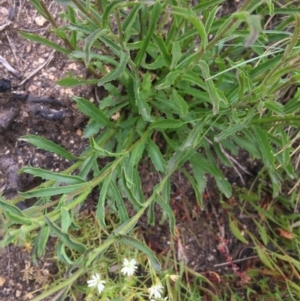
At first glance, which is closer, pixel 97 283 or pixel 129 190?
pixel 129 190

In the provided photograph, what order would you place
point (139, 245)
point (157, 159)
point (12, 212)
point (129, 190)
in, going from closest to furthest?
point (12, 212)
point (139, 245)
point (129, 190)
point (157, 159)

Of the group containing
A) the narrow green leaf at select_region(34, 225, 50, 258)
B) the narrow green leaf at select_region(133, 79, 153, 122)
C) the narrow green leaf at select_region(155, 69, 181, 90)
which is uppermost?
the narrow green leaf at select_region(155, 69, 181, 90)

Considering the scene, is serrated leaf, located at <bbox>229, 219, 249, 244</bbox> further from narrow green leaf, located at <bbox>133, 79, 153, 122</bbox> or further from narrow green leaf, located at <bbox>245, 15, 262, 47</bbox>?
narrow green leaf, located at <bbox>245, 15, 262, 47</bbox>

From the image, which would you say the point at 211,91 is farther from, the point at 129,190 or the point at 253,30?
the point at 253,30

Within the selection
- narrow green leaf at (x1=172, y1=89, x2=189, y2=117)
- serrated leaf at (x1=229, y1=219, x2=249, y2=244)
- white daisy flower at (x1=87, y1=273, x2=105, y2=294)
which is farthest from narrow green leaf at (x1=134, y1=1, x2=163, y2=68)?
serrated leaf at (x1=229, y1=219, x2=249, y2=244)

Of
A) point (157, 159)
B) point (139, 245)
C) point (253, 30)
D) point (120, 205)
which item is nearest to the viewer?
point (253, 30)

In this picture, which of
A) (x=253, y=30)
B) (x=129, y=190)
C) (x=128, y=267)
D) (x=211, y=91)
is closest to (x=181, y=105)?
(x=211, y=91)

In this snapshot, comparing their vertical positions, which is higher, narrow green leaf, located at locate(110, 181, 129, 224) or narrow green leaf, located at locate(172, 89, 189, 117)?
narrow green leaf, located at locate(172, 89, 189, 117)
